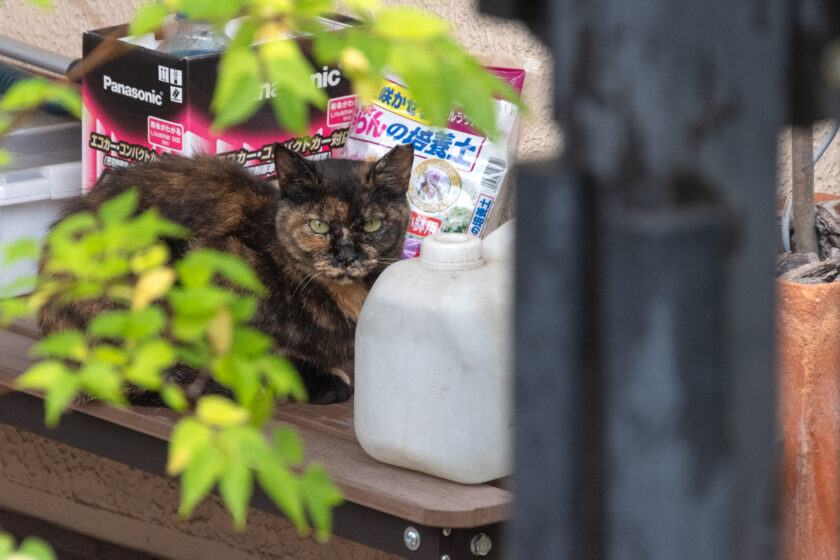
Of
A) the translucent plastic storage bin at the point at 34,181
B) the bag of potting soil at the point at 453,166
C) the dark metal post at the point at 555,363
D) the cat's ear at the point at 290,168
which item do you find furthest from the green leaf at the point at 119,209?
the translucent plastic storage bin at the point at 34,181

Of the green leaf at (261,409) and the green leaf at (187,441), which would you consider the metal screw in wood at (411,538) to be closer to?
the green leaf at (261,409)

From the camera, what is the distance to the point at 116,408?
1.95 metres

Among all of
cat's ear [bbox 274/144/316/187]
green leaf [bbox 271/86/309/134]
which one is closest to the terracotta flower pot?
cat's ear [bbox 274/144/316/187]

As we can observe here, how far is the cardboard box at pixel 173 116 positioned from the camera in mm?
2182

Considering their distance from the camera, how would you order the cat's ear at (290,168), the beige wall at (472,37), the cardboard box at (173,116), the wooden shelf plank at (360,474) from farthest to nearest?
1. the beige wall at (472,37)
2. the cardboard box at (173,116)
3. the cat's ear at (290,168)
4. the wooden shelf plank at (360,474)

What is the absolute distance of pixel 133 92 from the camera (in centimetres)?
226

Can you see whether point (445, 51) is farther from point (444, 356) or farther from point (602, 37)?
point (444, 356)

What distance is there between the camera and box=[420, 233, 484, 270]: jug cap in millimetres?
1654

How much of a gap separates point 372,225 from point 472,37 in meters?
0.71

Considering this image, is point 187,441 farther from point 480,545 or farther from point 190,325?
point 480,545

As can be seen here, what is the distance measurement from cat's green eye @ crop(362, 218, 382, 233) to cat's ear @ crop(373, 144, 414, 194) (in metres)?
0.06

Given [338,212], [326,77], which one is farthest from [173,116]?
[338,212]

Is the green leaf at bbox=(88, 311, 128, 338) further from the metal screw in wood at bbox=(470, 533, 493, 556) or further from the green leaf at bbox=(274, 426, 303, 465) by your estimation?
the metal screw in wood at bbox=(470, 533, 493, 556)

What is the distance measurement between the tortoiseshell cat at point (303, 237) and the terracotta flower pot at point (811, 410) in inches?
27.3
